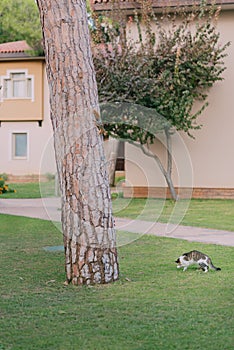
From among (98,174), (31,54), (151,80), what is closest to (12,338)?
(98,174)

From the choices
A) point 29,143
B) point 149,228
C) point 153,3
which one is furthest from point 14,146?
point 149,228

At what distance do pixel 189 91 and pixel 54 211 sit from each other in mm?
4402

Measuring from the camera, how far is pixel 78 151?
6.52 m

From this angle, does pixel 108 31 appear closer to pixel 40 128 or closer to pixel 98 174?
pixel 98 174

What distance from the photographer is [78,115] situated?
6.56 m

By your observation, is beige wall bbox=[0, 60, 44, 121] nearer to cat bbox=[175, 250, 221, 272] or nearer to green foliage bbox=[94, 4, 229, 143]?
green foliage bbox=[94, 4, 229, 143]

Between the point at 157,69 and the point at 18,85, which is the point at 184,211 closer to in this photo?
the point at 157,69

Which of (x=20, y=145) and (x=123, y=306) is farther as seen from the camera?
(x=20, y=145)

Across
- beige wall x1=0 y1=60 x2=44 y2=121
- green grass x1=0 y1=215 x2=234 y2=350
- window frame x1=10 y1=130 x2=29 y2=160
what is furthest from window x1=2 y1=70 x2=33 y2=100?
green grass x1=0 y1=215 x2=234 y2=350

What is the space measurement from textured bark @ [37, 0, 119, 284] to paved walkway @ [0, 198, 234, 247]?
122 inches

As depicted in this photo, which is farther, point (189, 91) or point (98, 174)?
point (189, 91)

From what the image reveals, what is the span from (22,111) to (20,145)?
1495 millimetres

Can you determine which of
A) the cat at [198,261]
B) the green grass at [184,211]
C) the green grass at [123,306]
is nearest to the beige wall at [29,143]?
the green grass at [184,211]

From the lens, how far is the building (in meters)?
27.7
